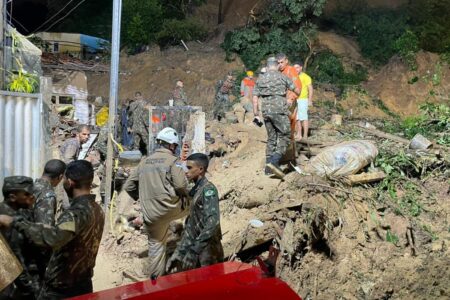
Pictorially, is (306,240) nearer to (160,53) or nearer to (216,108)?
(216,108)

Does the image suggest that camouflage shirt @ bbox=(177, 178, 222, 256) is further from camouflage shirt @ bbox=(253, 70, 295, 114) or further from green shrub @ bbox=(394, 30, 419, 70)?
green shrub @ bbox=(394, 30, 419, 70)

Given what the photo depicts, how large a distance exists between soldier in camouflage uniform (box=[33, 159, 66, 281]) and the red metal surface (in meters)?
1.03

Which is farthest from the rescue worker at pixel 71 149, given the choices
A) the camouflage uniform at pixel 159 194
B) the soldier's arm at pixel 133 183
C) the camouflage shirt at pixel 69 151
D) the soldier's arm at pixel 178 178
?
the soldier's arm at pixel 178 178

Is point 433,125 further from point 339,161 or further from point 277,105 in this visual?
point 277,105

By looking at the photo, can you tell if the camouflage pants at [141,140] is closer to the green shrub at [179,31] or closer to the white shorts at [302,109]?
the white shorts at [302,109]

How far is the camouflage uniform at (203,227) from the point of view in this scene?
497 centimetres

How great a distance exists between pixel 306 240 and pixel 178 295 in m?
4.91

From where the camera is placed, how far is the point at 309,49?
860 inches

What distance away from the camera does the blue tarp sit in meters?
24.0

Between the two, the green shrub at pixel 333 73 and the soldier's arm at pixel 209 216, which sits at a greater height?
the green shrub at pixel 333 73

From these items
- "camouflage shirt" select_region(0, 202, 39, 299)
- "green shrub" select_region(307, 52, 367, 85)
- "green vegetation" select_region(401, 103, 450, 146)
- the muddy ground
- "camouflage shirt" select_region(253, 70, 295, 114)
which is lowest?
the muddy ground

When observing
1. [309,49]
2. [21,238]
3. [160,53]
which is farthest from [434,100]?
[21,238]

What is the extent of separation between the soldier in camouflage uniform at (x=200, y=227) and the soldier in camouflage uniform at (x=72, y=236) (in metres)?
1.21

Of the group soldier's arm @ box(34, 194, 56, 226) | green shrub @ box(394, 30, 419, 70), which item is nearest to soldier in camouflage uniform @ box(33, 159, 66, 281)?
soldier's arm @ box(34, 194, 56, 226)
